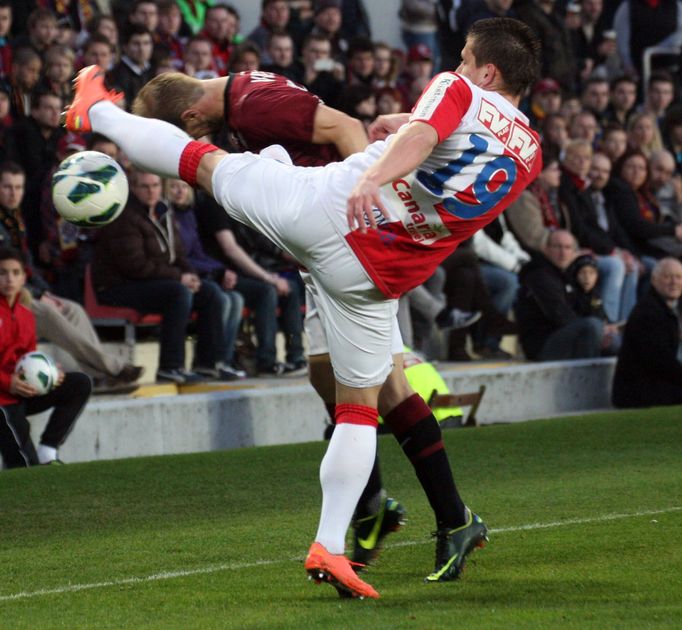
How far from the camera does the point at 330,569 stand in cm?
549

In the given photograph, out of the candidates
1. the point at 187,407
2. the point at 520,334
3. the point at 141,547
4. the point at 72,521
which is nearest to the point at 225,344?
the point at 187,407

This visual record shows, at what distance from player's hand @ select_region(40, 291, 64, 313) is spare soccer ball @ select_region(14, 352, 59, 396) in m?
1.29

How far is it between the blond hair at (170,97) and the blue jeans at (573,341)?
29.1 feet

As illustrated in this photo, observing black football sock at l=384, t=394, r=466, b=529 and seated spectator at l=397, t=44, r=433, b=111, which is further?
seated spectator at l=397, t=44, r=433, b=111

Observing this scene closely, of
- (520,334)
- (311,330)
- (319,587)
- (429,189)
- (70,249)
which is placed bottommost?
(520,334)

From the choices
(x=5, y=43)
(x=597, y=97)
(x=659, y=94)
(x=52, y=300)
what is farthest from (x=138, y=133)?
(x=659, y=94)

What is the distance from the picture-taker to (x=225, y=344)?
43.0ft

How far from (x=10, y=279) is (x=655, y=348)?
593 centimetres

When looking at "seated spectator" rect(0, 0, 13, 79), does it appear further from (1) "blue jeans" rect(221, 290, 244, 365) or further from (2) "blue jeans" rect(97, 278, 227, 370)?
(1) "blue jeans" rect(221, 290, 244, 365)

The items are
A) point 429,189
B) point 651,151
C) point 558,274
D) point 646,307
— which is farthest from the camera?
point 651,151

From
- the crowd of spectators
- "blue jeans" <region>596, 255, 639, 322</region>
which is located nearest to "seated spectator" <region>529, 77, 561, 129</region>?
the crowd of spectators

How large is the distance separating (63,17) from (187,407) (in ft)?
14.9

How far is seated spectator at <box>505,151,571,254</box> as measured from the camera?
1572 cm

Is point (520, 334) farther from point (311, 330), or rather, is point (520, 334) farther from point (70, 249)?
point (311, 330)
